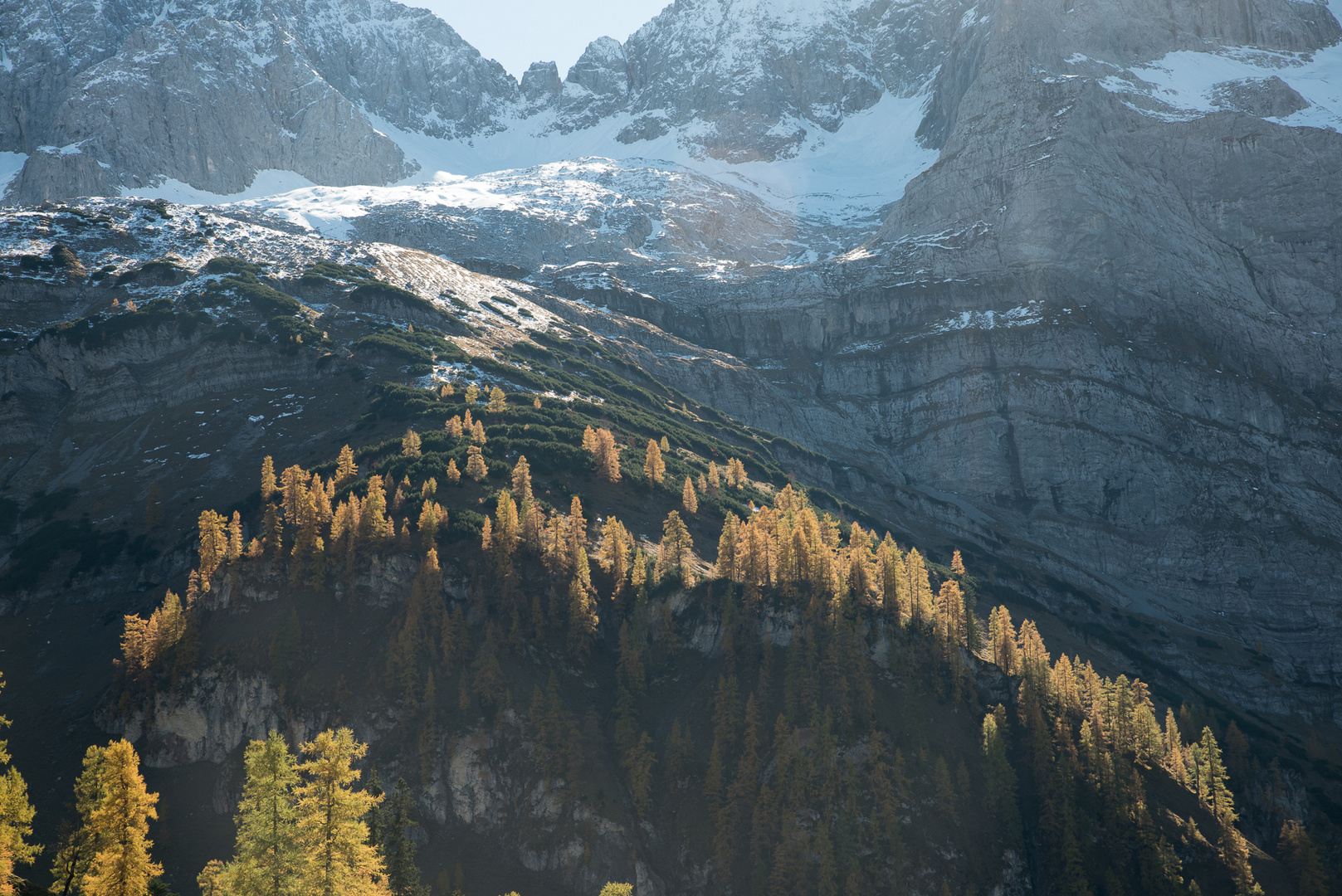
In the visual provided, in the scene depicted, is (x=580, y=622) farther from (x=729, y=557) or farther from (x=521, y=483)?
(x=521, y=483)

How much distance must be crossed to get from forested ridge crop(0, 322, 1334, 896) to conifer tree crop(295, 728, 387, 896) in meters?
14.8

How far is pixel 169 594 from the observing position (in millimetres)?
100688

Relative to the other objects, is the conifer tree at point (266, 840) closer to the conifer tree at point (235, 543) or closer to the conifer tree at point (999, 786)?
the conifer tree at point (235, 543)

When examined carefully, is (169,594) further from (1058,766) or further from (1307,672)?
(1307,672)

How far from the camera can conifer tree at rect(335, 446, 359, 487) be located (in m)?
123

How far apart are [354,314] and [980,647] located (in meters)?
147

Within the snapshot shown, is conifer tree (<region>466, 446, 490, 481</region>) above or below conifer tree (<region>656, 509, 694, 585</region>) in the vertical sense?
above

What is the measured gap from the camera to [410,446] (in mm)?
130875

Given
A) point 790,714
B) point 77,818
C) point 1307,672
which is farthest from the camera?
point 1307,672

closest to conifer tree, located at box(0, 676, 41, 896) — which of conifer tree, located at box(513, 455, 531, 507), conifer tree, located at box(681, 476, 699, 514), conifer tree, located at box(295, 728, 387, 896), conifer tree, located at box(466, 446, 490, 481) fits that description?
conifer tree, located at box(295, 728, 387, 896)

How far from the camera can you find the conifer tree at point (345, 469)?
123 meters

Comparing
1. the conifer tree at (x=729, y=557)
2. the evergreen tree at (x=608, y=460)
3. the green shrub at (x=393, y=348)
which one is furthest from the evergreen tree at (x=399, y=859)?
the green shrub at (x=393, y=348)

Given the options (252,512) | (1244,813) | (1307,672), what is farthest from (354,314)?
(1307,672)

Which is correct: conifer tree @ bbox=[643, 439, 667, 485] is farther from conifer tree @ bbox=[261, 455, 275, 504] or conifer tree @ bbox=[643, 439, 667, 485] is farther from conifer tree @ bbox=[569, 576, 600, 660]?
conifer tree @ bbox=[261, 455, 275, 504]
